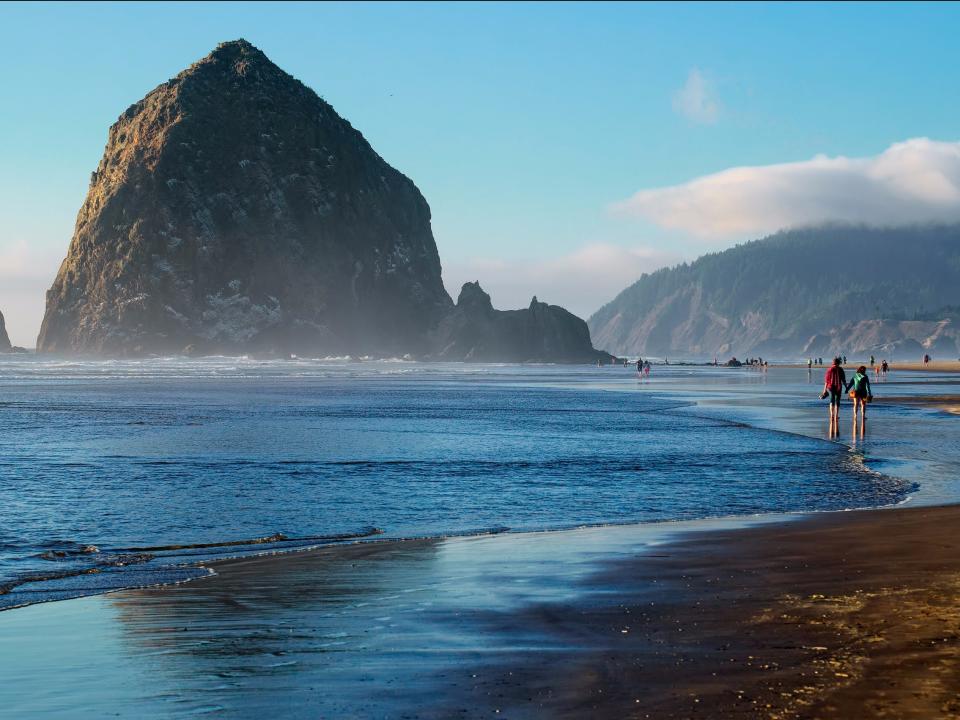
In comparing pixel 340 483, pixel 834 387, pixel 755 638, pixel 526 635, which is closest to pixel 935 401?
pixel 834 387

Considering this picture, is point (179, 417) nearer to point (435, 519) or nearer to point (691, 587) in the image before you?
point (435, 519)

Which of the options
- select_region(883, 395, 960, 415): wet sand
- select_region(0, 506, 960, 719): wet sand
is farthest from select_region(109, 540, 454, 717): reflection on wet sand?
select_region(883, 395, 960, 415): wet sand

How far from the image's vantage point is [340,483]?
20.0 metres

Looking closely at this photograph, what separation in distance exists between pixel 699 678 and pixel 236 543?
8524mm

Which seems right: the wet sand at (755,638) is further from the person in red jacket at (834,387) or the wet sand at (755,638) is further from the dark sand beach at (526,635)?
the person in red jacket at (834,387)

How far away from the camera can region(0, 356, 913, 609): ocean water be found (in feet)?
43.8

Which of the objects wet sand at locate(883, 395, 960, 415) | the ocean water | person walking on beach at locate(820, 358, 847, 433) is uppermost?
person walking on beach at locate(820, 358, 847, 433)

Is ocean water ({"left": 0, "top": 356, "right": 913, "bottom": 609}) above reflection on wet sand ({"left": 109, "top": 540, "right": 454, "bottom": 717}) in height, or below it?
below

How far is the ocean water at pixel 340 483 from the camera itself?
13.4 meters

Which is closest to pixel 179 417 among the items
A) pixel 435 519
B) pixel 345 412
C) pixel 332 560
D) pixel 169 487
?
pixel 345 412

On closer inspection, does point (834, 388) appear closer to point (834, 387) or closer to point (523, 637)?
point (834, 387)

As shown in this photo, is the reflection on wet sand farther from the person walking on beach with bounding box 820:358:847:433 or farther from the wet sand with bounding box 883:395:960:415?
the wet sand with bounding box 883:395:960:415

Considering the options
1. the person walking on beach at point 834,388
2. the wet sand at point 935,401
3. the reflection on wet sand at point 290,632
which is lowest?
the reflection on wet sand at point 290,632

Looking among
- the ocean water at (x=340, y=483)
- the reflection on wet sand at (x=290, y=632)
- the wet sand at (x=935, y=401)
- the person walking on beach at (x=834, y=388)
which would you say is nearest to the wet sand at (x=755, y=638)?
the reflection on wet sand at (x=290, y=632)
